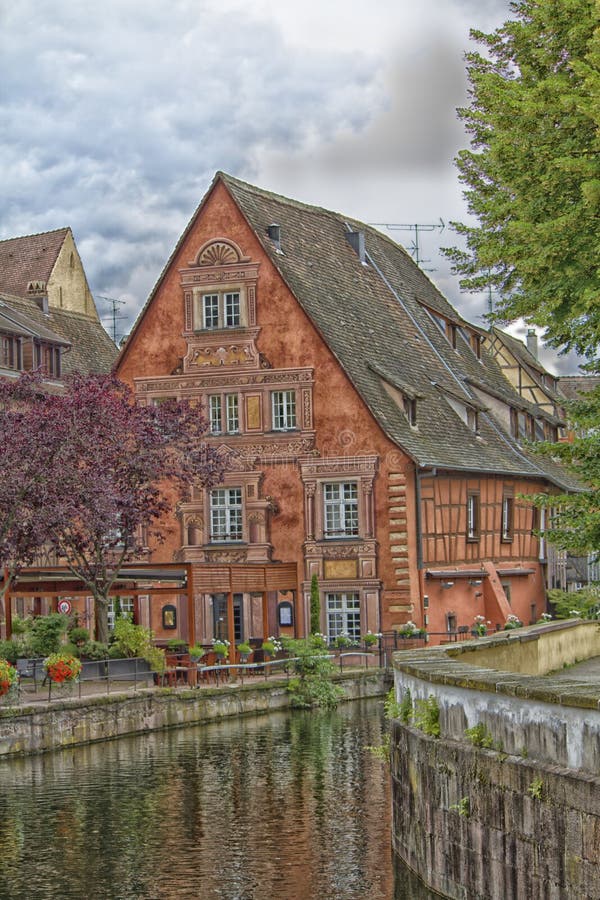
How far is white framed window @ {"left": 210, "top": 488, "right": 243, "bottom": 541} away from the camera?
168 ft

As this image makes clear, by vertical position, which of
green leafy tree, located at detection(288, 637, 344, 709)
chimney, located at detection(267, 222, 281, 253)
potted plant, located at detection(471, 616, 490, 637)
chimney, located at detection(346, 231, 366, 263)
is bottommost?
green leafy tree, located at detection(288, 637, 344, 709)

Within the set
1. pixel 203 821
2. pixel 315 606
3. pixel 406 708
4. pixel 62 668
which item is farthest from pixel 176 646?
pixel 406 708

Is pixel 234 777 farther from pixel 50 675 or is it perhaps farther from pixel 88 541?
pixel 88 541

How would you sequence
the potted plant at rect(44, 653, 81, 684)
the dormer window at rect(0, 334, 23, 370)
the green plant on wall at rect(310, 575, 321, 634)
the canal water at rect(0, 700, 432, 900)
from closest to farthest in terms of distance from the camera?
the canal water at rect(0, 700, 432, 900), the potted plant at rect(44, 653, 81, 684), the green plant on wall at rect(310, 575, 321, 634), the dormer window at rect(0, 334, 23, 370)

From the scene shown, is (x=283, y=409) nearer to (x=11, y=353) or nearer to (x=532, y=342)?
(x=11, y=353)

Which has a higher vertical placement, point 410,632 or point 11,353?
point 11,353

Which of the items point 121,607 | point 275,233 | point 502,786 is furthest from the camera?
point 275,233

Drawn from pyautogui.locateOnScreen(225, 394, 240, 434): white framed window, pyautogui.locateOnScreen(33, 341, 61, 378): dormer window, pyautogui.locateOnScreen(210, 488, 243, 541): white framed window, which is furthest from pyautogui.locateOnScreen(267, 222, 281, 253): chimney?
pyautogui.locateOnScreen(33, 341, 61, 378): dormer window

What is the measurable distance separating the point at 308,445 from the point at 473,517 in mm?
6655

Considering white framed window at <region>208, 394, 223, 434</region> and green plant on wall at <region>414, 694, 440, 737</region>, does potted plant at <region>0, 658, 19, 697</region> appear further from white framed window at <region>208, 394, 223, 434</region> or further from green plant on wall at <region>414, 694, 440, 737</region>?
white framed window at <region>208, 394, 223, 434</region>

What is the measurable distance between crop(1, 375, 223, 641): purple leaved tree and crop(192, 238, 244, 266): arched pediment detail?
770cm

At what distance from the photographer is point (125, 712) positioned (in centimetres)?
3384

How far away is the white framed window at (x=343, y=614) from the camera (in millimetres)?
49375

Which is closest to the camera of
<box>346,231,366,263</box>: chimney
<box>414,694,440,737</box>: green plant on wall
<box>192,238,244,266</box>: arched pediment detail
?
<box>414,694,440,737</box>: green plant on wall
